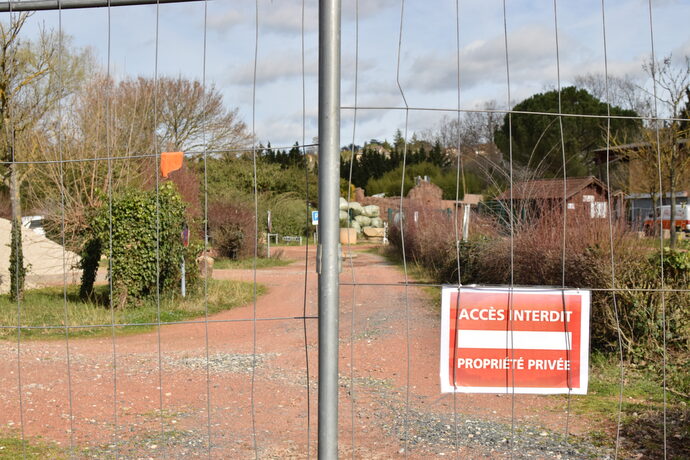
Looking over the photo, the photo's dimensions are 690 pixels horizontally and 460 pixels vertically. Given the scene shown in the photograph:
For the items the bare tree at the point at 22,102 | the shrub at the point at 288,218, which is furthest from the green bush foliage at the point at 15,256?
the shrub at the point at 288,218

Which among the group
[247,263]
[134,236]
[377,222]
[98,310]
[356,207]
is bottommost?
[98,310]

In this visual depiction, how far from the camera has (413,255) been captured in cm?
1243

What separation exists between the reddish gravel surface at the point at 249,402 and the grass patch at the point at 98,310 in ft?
1.24

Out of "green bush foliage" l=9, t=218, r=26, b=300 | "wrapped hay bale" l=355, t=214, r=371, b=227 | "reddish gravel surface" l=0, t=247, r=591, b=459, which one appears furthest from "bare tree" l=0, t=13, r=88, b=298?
"wrapped hay bale" l=355, t=214, r=371, b=227

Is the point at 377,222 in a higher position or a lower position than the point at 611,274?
higher

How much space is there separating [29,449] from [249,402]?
1.98 meters

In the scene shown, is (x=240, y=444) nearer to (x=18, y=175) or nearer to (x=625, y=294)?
(x=625, y=294)

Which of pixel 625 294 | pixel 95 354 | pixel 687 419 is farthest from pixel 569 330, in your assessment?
pixel 95 354

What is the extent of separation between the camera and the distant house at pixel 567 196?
7.22 meters

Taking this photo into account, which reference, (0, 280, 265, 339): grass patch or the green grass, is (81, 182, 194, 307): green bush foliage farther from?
the green grass

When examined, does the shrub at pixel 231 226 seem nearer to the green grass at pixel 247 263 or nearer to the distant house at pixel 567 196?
the green grass at pixel 247 263

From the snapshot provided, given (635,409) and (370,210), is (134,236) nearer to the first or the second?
(370,210)

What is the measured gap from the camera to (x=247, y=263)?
62.3 feet

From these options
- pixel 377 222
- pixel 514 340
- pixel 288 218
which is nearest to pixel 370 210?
pixel 377 222
